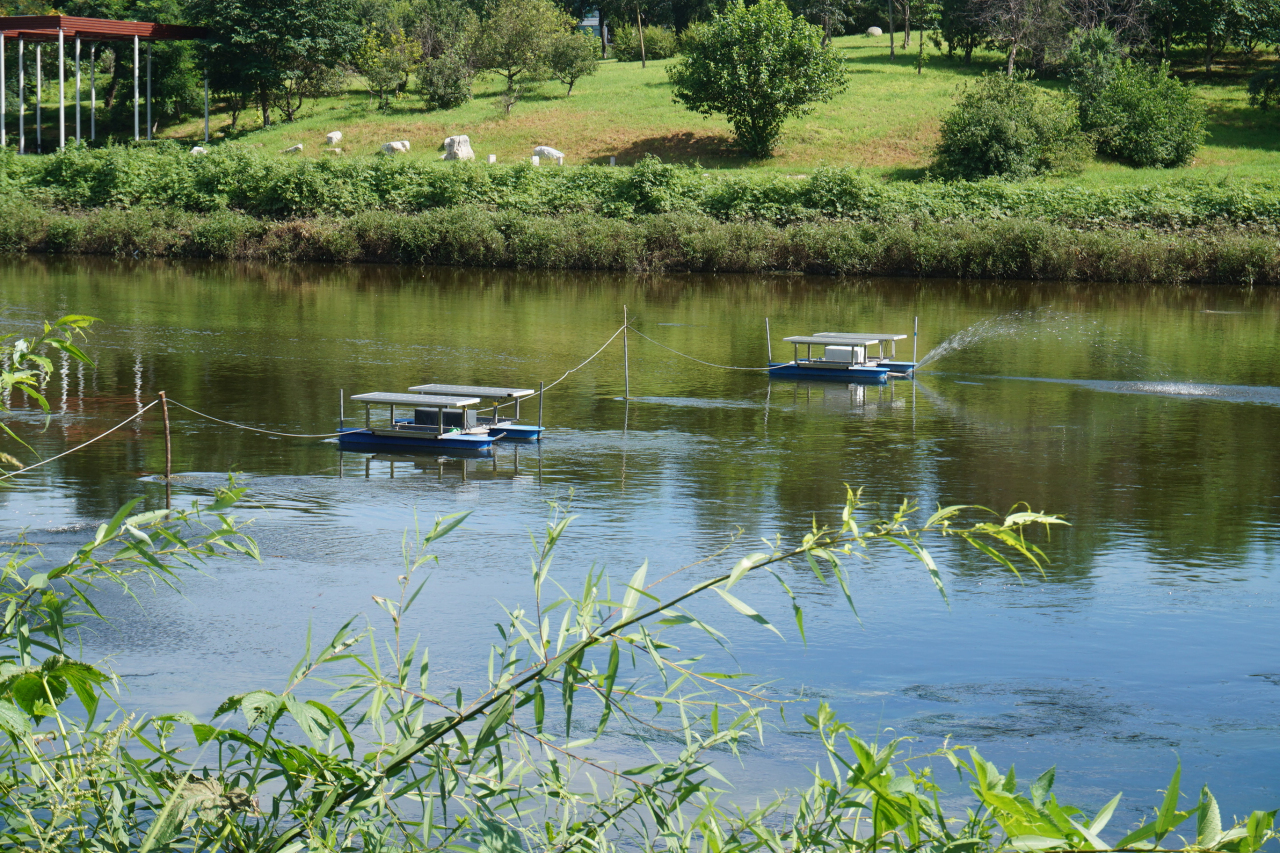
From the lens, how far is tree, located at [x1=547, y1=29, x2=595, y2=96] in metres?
77.6

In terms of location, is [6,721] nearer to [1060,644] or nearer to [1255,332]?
[1060,644]

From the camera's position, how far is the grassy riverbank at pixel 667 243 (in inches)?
1934

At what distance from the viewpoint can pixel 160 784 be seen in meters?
4.04

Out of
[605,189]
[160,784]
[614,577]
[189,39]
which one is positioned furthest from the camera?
[189,39]

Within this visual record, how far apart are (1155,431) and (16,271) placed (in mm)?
38893

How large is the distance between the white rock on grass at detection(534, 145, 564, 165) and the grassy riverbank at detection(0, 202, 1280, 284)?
29.0ft

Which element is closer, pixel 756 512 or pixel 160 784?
pixel 160 784

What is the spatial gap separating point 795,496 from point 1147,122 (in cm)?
5506

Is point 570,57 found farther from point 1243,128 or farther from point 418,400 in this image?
point 418,400

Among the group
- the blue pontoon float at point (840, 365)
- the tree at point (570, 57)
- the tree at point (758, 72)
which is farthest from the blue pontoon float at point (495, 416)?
the tree at point (570, 57)

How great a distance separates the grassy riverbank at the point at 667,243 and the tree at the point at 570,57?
972 inches

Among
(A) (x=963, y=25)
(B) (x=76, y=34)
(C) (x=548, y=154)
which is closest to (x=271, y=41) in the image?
(B) (x=76, y=34)

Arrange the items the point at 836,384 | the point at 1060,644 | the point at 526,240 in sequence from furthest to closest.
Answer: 1. the point at 526,240
2. the point at 836,384
3. the point at 1060,644

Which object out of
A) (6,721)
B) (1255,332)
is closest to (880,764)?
(6,721)
